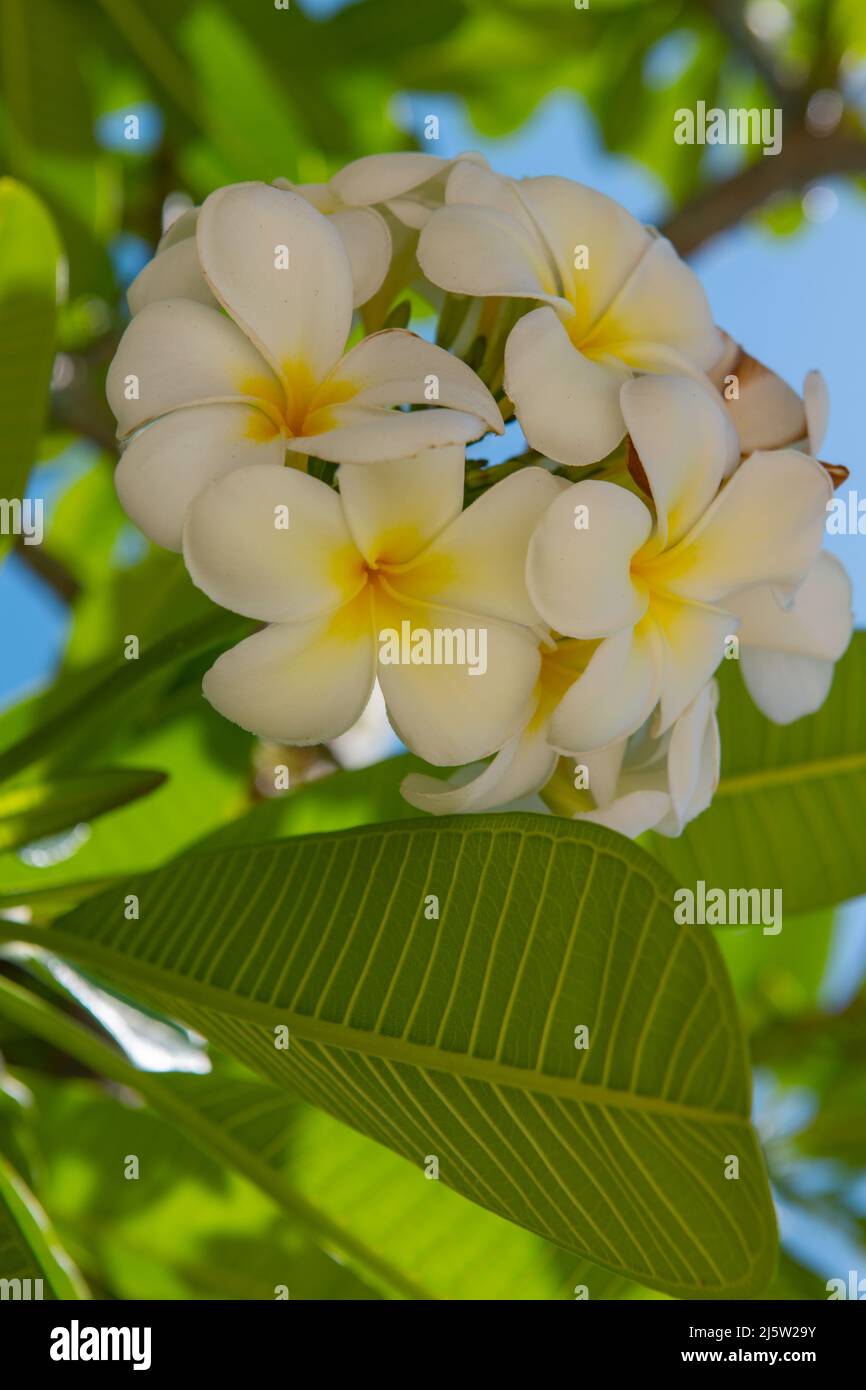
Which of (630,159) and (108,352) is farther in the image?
(630,159)

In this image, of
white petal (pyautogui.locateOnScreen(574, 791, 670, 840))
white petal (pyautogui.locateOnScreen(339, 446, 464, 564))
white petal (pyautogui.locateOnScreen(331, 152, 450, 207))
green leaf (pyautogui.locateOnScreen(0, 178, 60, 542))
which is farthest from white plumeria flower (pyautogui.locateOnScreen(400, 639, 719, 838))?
green leaf (pyautogui.locateOnScreen(0, 178, 60, 542))

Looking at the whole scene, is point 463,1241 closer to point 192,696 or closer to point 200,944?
point 200,944

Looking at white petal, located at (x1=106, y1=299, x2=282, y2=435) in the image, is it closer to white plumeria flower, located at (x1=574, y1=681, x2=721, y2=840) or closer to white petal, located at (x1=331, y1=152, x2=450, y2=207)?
white petal, located at (x1=331, y1=152, x2=450, y2=207)

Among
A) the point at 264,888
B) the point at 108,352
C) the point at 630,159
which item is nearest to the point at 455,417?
the point at 264,888

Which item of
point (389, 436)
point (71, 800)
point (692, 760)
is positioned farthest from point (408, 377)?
point (71, 800)

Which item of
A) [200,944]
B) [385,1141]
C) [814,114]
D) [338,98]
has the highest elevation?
[814,114]

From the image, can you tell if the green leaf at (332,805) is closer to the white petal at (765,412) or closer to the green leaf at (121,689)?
the green leaf at (121,689)

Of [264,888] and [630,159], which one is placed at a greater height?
[630,159]

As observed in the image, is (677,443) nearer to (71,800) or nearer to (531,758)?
(531,758)
